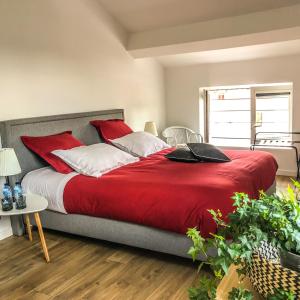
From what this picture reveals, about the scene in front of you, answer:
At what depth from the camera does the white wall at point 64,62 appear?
325cm

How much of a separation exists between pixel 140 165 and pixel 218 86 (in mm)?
2721

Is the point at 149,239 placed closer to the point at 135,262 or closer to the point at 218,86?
the point at 135,262

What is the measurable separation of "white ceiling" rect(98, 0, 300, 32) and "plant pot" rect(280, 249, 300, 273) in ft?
10.7

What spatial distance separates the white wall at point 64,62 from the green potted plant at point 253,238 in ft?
9.19

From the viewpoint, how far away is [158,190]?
2.53m

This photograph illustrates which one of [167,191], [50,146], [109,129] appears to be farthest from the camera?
[109,129]

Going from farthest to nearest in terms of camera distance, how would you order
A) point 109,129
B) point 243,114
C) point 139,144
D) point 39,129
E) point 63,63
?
point 243,114 < point 109,129 < point 139,144 < point 63,63 < point 39,129

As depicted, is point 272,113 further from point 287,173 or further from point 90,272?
point 90,272

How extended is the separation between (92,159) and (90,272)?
1078 millimetres

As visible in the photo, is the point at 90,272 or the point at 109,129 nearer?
the point at 90,272

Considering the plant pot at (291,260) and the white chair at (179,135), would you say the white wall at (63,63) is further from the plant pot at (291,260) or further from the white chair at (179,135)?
the plant pot at (291,260)

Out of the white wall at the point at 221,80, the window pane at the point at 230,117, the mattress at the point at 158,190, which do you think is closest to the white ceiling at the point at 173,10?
the white wall at the point at 221,80

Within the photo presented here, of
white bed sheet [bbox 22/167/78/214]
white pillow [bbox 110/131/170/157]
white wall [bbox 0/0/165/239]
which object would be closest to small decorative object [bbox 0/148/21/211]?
white bed sheet [bbox 22/167/78/214]

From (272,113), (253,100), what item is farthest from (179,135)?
(272,113)
